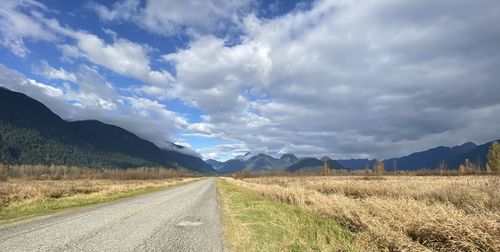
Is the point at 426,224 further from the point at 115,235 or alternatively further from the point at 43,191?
the point at 43,191

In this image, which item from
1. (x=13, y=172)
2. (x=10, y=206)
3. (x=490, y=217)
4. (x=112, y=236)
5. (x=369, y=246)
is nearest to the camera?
(x=490, y=217)

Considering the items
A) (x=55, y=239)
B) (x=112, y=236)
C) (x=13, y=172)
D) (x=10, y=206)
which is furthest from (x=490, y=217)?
(x=13, y=172)

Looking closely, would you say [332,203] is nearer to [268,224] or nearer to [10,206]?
[268,224]

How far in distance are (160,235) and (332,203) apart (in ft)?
32.2

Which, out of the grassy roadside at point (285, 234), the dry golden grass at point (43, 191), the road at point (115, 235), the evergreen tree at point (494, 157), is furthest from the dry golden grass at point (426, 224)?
the evergreen tree at point (494, 157)

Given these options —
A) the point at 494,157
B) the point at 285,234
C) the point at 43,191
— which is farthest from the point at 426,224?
the point at 494,157

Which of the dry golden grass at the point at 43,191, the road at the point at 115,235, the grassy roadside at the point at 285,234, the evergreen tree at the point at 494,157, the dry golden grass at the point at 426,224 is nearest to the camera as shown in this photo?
the dry golden grass at the point at 426,224

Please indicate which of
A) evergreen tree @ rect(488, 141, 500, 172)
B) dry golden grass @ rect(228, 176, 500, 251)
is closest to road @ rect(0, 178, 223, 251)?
dry golden grass @ rect(228, 176, 500, 251)

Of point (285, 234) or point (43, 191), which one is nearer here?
point (285, 234)

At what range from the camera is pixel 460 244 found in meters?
9.20

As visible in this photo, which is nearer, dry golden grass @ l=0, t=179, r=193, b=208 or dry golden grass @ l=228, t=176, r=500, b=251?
dry golden grass @ l=228, t=176, r=500, b=251

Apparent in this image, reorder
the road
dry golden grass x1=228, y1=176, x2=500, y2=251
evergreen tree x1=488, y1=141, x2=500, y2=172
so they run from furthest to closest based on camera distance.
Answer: evergreen tree x1=488, y1=141, x2=500, y2=172 → the road → dry golden grass x1=228, y1=176, x2=500, y2=251

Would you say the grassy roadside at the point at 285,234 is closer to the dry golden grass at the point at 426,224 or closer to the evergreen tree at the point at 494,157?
the dry golden grass at the point at 426,224

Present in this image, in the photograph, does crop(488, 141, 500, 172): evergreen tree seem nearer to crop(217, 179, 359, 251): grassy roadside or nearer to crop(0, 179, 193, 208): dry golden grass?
crop(0, 179, 193, 208): dry golden grass
